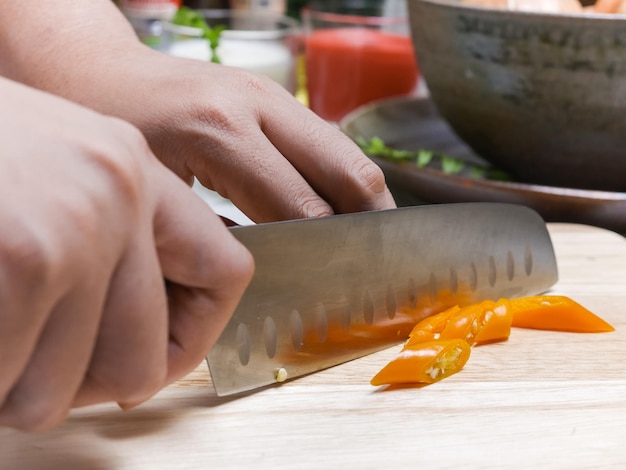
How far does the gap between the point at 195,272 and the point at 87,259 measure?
114 mm

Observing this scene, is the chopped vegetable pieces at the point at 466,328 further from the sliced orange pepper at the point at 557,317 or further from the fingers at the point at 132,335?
the fingers at the point at 132,335

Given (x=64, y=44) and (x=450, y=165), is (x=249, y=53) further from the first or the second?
(x=64, y=44)

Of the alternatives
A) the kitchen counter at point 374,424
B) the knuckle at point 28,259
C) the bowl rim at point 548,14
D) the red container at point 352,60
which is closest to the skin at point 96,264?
the knuckle at point 28,259

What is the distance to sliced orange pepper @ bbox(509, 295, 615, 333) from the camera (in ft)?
3.06

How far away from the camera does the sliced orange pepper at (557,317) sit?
0.93 metres

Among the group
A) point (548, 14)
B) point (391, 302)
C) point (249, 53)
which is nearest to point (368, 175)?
point (391, 302)

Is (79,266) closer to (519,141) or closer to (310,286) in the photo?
(310,286)

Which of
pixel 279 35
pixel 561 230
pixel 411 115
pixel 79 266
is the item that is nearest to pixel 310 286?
pixel 79 266

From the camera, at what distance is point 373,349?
0.88m

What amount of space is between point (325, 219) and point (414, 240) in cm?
15

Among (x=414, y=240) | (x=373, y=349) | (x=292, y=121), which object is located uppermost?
(x=292, y=121)

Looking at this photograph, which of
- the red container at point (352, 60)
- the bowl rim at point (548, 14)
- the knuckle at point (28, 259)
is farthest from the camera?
the red container at point (352, 60)

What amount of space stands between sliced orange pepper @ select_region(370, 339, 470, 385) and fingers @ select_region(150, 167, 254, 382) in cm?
26

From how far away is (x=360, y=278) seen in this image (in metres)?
0.86
